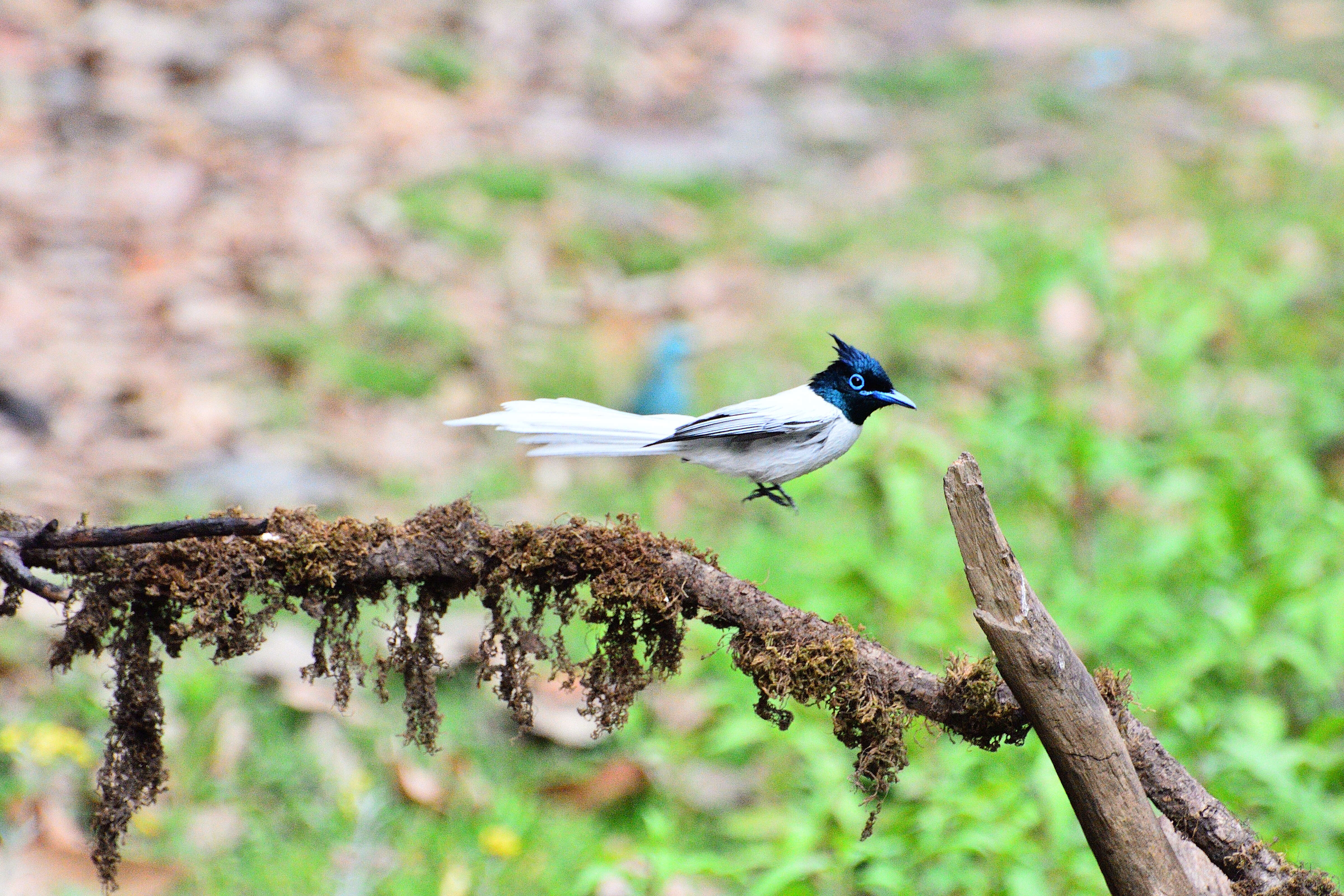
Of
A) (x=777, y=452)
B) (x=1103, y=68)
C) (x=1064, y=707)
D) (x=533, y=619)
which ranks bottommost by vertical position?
(x=533, y=619)

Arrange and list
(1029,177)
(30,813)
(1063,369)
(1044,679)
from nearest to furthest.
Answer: (1044,679) → (30,813) → (1063,369) → (1029,177)

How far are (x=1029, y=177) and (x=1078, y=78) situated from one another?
1.74 m

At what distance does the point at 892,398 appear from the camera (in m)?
1.90

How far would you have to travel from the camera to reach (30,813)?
3020mm

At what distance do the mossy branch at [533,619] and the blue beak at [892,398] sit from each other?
0.39 metres

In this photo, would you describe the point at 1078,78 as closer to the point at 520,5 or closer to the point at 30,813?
the point at 520,5

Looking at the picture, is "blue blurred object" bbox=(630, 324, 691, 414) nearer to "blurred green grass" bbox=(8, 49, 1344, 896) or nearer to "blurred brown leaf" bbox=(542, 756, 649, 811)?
"blurred green grass" bbox=(8, 49, 1344, 896)

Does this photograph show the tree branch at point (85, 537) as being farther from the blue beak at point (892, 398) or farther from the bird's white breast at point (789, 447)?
the blue beak at point (892, 398)

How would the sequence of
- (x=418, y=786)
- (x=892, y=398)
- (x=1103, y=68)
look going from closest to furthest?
(x=892, y=398) < (x=418, y=786) < (x=1103, y=68)

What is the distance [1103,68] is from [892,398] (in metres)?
7.77

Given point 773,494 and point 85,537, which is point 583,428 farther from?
point 85,537

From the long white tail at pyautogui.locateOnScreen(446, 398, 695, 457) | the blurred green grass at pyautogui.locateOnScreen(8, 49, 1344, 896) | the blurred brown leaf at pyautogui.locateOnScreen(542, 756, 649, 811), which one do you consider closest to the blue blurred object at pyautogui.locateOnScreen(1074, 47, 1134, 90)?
the blurred green grass at pyautogui.locateOnScreen(8, 49, 1344, 896)

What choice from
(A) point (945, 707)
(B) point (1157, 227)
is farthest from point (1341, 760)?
(B) point (1157, 227)

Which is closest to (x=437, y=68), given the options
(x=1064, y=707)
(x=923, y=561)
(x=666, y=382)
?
(x=666, y=382)
